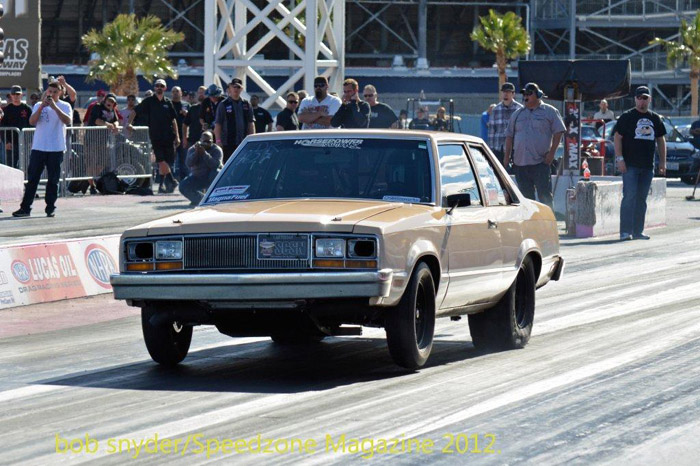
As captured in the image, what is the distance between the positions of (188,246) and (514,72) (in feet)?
229

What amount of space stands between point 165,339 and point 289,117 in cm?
1296

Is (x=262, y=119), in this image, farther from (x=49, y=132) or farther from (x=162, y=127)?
(x=162, y=127)

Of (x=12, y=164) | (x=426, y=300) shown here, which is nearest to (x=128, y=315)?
(x=426, y=300)

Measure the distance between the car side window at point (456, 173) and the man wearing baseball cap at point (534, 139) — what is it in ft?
29.2

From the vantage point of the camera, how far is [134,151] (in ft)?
89.8

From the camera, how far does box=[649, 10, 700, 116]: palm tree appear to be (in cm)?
7306

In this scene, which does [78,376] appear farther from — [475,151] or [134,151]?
[134,151]

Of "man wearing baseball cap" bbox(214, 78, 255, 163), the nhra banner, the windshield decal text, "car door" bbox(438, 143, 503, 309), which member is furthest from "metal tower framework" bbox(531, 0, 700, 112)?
the windshield decal text

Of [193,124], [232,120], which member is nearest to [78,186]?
[193,124]

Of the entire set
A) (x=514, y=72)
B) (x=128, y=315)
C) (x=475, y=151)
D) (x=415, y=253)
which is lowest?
(x=128, y=315)

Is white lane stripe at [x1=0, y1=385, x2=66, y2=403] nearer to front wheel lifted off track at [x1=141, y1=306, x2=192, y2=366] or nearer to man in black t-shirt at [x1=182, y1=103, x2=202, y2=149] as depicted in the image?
front wheel lifted off track at [x1=141, y1=306, x2=192, y2=366]

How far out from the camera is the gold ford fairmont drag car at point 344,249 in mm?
8414

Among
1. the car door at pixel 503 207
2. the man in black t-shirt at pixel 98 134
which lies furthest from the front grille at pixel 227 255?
the man in black t-shirt at pixel 98 134

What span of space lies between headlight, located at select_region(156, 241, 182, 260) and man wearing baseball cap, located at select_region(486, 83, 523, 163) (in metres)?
13.6
